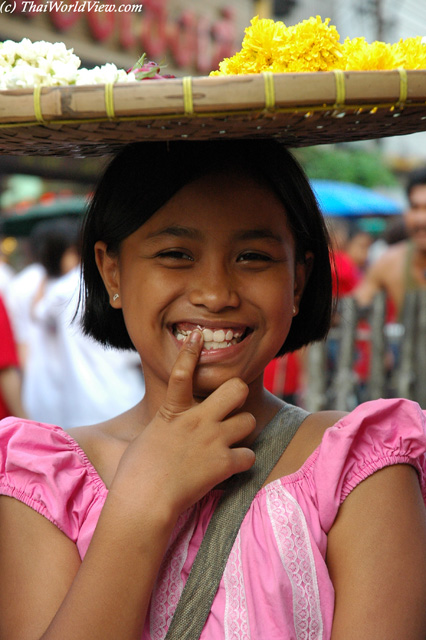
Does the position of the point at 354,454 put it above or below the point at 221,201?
below

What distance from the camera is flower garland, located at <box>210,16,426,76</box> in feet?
4.10

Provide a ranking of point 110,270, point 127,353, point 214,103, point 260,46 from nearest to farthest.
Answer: point 214,103, point 260,46, point 110,270, point 127,353

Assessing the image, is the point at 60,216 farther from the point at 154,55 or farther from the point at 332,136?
the point at 332,136

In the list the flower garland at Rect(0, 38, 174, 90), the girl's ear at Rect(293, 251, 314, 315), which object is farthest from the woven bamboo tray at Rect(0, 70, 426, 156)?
the girl's ear at Rect(293, 251, 314, 315)

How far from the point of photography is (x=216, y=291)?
4.98 feet

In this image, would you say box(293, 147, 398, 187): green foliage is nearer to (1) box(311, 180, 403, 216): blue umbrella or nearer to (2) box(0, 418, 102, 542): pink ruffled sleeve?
(1) box(311, 180, 403, 216): blue umbrella

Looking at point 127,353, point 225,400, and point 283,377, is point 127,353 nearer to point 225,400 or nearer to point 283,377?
point 225,400

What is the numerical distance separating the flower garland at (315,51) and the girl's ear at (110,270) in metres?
0.55

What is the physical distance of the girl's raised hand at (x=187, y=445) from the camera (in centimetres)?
141

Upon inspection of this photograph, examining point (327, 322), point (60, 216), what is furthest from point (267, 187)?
point (60, 216)

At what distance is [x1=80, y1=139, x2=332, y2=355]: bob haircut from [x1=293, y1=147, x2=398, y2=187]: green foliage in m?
17.6

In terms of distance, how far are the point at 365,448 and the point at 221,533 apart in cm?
34

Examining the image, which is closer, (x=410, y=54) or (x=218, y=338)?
(x=410, y=54)

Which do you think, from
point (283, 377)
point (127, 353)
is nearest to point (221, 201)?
point (127, 353)
